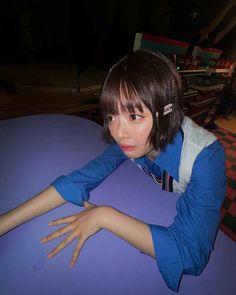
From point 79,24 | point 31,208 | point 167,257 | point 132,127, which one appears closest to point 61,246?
point 31,208

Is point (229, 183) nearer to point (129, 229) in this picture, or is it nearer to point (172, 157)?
point (172, 157)

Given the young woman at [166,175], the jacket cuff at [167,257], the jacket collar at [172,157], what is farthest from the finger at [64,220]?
the jacket collar at [172,157]

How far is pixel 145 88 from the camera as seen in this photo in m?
0.63

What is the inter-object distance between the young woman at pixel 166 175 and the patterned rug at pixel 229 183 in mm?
1091

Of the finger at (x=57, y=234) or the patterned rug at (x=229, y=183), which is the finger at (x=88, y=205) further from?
the patterned rug at (x=229, y=183)

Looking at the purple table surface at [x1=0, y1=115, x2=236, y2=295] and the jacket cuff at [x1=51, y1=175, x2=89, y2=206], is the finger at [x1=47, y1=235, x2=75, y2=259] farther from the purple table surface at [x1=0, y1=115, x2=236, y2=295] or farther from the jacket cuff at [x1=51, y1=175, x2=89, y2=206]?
the jacket cuff at [x1=51, y1=175, x2=89, y2=206]

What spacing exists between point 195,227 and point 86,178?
41 centimetres

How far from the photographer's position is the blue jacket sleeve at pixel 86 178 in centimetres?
70

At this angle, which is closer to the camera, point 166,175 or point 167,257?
point 167,257

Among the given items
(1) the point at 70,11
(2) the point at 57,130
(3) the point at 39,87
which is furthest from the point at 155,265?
(1) the point at 70,11

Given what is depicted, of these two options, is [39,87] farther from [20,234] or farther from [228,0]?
[228,0]

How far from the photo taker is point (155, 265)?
0.56m

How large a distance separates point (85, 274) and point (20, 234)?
9.2 inches

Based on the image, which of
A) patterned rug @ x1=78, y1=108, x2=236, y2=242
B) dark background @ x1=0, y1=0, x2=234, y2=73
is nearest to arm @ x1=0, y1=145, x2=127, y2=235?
patterned rug @ x1=78, y1=108, x2=236, y2=242
